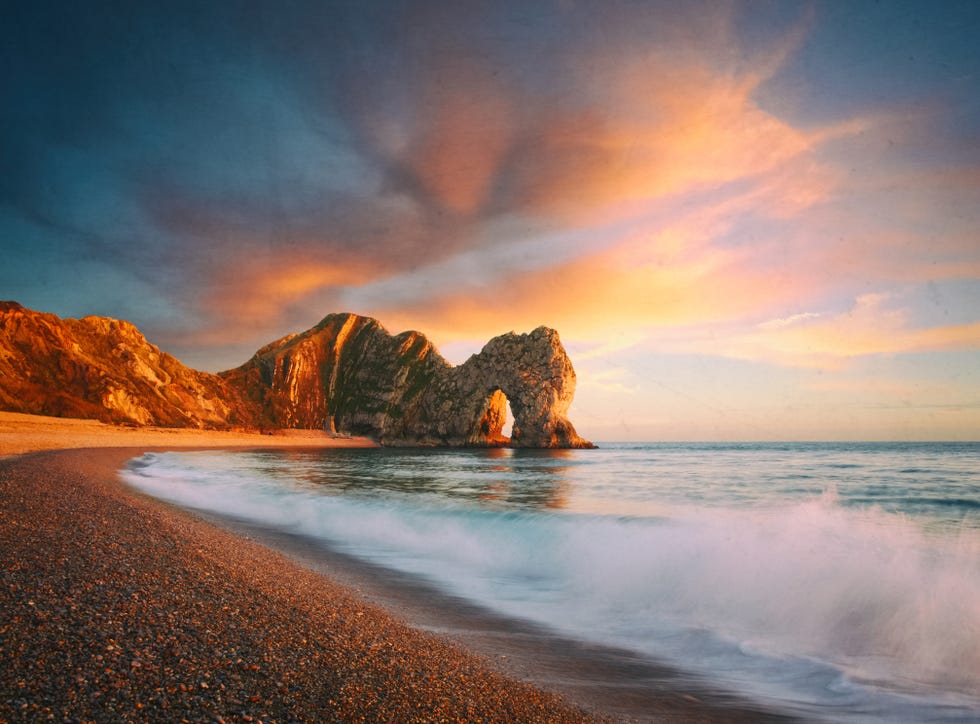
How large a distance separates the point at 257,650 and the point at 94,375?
106284 millimetres

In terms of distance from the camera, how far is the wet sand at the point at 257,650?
11.0ft

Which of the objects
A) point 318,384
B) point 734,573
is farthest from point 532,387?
point 318,384

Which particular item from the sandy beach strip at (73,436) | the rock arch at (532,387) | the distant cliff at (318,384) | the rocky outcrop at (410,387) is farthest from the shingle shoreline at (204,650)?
the rocky outcrop at (410,387)

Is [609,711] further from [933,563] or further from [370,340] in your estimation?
[370,340]

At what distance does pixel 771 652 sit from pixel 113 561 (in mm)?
8349

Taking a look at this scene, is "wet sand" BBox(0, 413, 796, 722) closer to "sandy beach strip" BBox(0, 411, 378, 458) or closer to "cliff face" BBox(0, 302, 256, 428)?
"sandy beach strip" BBox(0, 411, 378, 458)

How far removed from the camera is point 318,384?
179125mm

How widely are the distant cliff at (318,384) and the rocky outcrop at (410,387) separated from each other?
0.33 metres

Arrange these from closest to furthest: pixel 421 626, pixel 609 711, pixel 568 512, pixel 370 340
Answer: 1. pixel 609 711
2. pixel 421 626
3. pixel 568 512
4. pixel 370 340

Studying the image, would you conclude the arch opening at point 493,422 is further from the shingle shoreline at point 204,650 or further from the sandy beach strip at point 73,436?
the shingle shoreline at point 204,650

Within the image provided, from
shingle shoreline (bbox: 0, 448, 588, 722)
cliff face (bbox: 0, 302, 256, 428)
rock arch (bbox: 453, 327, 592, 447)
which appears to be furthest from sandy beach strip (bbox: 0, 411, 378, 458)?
rock arch (bbox: 453, 327, 592, 447)

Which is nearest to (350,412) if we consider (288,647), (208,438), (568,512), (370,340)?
(370,340)

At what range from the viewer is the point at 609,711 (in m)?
4.46

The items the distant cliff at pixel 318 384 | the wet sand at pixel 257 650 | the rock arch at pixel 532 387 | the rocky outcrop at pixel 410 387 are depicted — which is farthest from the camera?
the rocky outcrop at pixel 410 387
